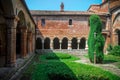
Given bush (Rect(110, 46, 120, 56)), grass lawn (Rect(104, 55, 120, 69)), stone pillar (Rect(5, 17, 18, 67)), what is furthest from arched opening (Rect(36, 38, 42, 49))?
stone pillar (Rect(5, 17, 18, 67))

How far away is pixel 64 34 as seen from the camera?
2958cm

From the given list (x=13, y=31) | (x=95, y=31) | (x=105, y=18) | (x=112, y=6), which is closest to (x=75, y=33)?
(x=105, y=18)

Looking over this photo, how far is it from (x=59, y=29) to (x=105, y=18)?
6.65 metres

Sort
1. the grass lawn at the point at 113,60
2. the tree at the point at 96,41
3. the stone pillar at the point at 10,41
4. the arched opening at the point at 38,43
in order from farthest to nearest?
the arched opening at the point at 38,43, the tree at the point at 96,41, the grass lawn at the point at 113,60, the stone pillar at the point at 10,41

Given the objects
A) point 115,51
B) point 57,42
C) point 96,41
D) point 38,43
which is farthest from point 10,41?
point 57,42

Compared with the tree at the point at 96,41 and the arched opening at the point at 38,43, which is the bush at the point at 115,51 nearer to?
the tree at the point at 96,41

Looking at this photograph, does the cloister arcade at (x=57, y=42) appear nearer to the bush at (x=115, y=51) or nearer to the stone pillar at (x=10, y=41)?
the bush at (x=115, y=51)

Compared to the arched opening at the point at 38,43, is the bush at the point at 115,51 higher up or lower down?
lower down

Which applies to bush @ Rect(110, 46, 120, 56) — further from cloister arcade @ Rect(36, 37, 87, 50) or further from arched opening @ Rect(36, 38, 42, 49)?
arched opening @ Rect(36, 38, 42, 49)

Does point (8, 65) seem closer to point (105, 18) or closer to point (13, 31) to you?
point (13, 31)

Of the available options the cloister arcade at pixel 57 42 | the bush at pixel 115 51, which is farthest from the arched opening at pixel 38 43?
the bush at pixel 115 51

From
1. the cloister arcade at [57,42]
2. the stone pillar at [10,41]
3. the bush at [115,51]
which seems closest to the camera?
the stone pillar at [10,41]

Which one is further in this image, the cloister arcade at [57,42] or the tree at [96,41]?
the cloister arcade at [57,42]

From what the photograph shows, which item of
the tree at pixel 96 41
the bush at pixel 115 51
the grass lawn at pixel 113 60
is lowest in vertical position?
the grass lawn at pixel 113 60
